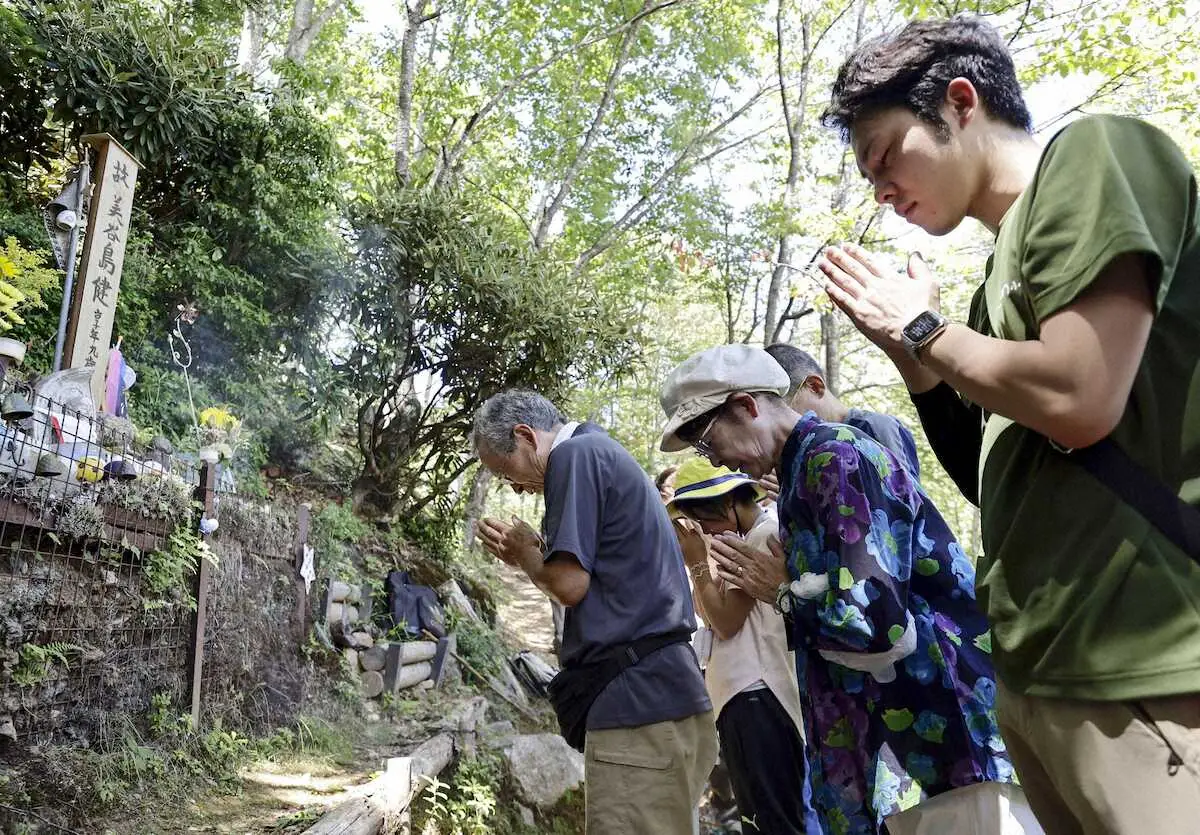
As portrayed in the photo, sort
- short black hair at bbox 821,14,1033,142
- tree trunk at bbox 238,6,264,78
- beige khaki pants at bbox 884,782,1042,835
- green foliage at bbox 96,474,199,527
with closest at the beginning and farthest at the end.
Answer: short black hair at bbox 821,14,1033,142, beige khaki pants at bbox 884,782,1042,835, green foliage at bbox 96,474,199,527, tree trunk at bbox 238,6,264,78

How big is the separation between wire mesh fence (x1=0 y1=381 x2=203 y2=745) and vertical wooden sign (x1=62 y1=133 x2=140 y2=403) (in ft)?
1.60

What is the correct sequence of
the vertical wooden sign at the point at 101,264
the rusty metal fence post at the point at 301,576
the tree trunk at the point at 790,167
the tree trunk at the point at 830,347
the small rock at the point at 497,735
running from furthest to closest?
the tree trunk at the point at 830,347
the tree trunk at the point at 790,167
the rusty metal fence post at the point at 301,576
the small rock at the point at 497,735
the vertical wooden sign at the point at 101,264

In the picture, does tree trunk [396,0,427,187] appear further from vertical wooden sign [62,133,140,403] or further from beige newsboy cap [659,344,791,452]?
beige newsboy cap [659,344,791,452]

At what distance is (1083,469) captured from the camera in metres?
1.06

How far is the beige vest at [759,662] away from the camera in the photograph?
3.15 metres

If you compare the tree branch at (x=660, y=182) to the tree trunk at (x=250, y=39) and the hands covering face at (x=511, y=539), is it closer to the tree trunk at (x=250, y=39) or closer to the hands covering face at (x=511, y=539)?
the tree trunk at (x=250, y=39)

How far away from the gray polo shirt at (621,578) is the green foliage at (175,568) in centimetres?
287

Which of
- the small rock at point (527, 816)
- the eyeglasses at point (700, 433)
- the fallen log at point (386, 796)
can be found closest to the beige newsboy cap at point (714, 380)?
the eyeglasses at point (700, 433)

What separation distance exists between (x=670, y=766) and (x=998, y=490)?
1778mm

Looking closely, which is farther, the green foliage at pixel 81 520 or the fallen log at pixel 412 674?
the fallen log at pixel 412 674

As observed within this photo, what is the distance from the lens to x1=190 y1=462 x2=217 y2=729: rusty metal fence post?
4805 mm

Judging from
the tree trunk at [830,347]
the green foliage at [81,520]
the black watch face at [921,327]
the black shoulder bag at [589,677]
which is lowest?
the black shoulder bag at [589,677]

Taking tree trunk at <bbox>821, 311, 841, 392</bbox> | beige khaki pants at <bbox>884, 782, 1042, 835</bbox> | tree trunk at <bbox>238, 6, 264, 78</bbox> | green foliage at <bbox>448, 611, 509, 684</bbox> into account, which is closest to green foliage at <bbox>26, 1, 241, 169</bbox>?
tree trunk at <bbox>238, 6, 264, 78</bbox>

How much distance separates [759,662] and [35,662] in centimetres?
315
